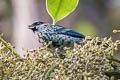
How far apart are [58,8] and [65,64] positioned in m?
0.31

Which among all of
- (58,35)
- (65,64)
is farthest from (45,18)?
(65,64)

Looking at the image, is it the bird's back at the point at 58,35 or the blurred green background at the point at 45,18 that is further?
the blurred green background at the point at 45,18

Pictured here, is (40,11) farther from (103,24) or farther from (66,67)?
(66,67)

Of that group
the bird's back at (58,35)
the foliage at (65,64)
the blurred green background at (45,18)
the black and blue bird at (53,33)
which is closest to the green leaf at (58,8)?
the foliage at (65,64)

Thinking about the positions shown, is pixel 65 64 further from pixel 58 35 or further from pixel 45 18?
pixel 45 18

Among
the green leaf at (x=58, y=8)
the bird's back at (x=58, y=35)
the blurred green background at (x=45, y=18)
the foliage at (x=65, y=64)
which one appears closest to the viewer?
the foliage at (x=65, y=64)

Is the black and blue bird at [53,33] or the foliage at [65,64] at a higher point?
the black and blue bird at [53,33]

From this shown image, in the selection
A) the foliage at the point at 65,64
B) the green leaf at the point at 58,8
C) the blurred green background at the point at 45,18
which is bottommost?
the foliage at the point at 65,64

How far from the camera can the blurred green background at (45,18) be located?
4956mm

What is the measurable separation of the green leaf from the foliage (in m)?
0.19

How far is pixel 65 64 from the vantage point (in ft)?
3.03

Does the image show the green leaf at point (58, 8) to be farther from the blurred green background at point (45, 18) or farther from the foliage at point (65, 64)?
the blurred green background at point (45, 18)

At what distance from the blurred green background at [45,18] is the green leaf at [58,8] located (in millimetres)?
3137

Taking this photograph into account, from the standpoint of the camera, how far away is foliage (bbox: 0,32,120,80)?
0.90 meters
